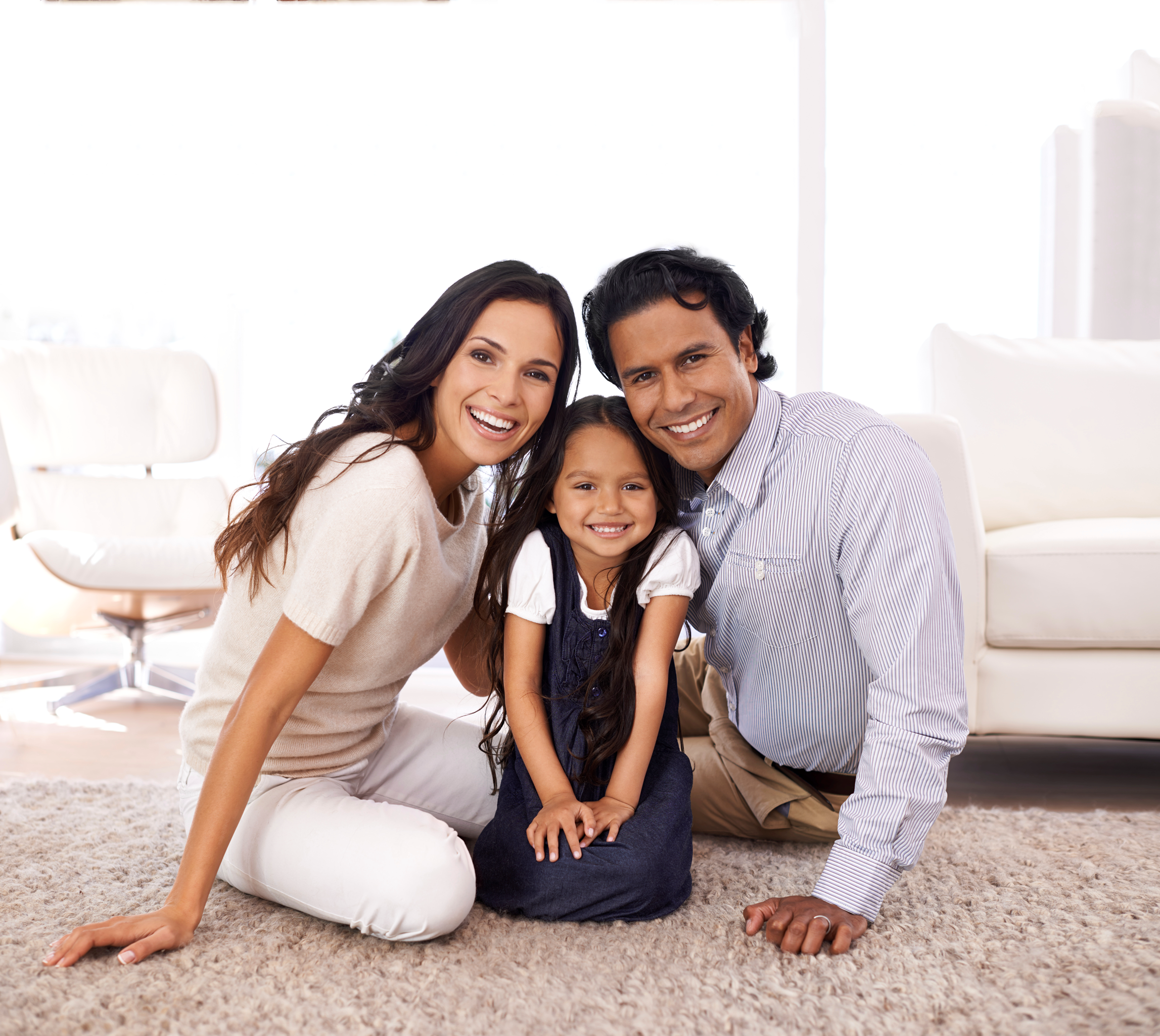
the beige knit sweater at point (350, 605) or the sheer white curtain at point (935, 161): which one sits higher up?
the sheer white curtain at point (935, 161)

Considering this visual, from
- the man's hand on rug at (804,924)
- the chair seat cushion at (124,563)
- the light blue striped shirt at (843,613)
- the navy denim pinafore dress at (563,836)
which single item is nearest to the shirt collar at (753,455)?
the light blue striped shirt at (843,613)

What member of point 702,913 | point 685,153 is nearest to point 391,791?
point 702,913

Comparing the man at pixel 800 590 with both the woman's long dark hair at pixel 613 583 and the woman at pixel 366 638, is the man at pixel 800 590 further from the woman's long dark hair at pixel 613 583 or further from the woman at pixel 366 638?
the woman at pixel 366 638

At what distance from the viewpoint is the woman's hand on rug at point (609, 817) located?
1117 mm

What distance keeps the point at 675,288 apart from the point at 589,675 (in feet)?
1.73

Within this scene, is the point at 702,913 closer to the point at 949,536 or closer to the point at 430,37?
the point at 949,536

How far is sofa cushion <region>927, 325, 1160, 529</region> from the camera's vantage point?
2.02 metres

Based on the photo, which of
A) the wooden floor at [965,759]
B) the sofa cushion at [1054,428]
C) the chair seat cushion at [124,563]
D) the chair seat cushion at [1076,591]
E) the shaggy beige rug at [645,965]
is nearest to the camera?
the shaggy beige rug at [645,965]

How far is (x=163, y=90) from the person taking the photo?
348 cm

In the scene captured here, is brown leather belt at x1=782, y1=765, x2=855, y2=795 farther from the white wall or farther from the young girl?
the white wall

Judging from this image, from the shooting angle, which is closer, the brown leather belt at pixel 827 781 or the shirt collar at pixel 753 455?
the shirt collar at pixel 753 455

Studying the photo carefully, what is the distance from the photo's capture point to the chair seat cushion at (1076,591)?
1.58 m

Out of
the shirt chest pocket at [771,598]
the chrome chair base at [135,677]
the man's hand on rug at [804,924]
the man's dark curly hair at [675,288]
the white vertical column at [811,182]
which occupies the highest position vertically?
the white vertical column at [811,182]

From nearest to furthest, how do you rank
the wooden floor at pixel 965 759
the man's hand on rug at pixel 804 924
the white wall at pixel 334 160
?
the man's hand on rug at pixel 804 924 → the wooden floor at pixel 965 759 → the white wall at pixel 334 160
